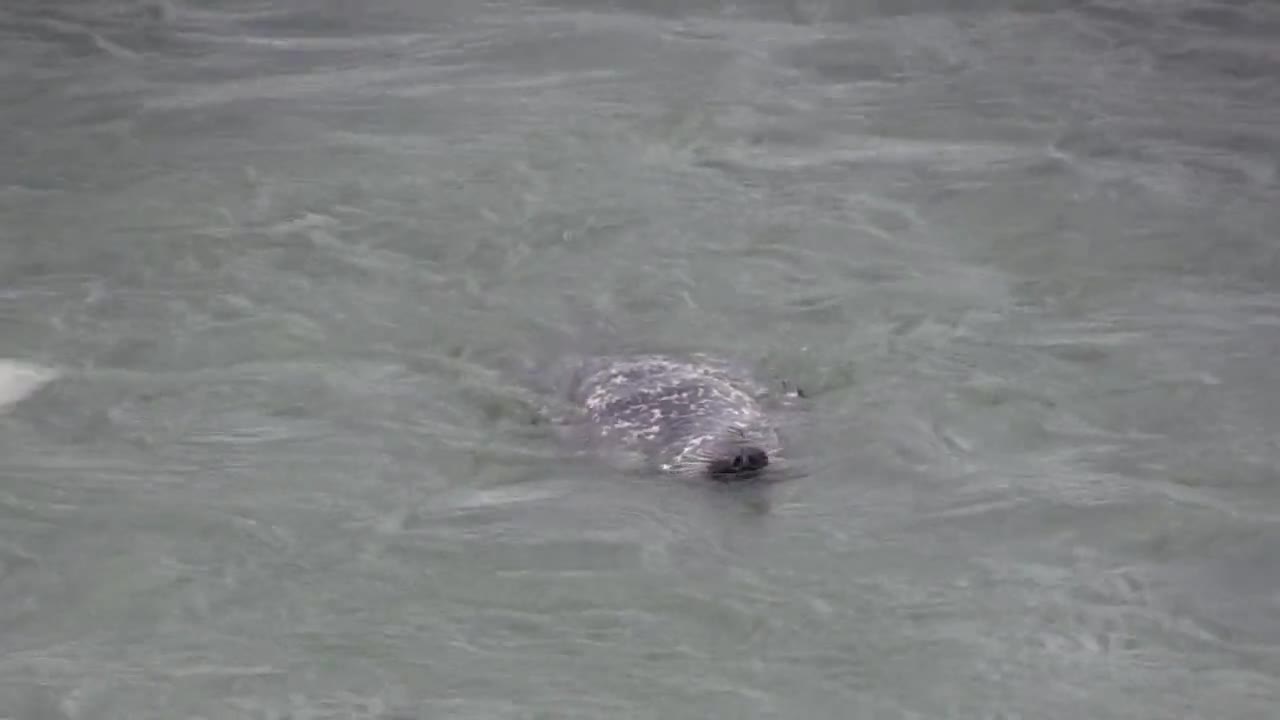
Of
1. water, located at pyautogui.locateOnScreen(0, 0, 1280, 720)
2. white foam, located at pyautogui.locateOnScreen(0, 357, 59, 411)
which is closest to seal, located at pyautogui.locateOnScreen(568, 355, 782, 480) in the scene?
water, located at pyautogui.locateOnScreen(0, 0, 1280, 720)

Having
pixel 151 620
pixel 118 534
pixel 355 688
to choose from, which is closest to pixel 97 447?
pixel 118 534

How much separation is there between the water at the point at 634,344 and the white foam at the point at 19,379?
126 mm

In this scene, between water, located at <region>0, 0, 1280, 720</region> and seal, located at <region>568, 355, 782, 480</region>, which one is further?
seal, located at <region>568, 355, 782, 480</region>

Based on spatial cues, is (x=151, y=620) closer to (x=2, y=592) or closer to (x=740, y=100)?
(x=2, y=592)

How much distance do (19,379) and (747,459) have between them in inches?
127

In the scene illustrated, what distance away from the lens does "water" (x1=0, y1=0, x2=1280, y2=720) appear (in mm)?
7617

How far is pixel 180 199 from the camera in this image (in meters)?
11.6

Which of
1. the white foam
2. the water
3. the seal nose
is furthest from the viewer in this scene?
the white foam

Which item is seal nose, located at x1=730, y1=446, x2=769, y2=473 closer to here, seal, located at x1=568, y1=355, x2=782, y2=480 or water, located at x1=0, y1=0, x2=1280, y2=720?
seal, located at x1=568, y1=355, x2=782, y2=480

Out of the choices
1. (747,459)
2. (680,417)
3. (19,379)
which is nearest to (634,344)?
(680,417)

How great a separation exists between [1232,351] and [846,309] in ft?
5.56

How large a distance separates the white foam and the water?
126 mm

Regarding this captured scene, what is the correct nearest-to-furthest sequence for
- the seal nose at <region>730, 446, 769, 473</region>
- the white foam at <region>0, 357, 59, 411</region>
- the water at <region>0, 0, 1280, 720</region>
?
1. the water at <region>0, 0, 1280, 720</region>
2. the seal nose at <region>730, 446, 769, 473</region>
3. the white foam at <region>0, 357, 59, 411</region>

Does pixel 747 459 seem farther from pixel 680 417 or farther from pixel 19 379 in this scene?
pixel 19 379
